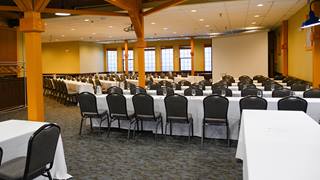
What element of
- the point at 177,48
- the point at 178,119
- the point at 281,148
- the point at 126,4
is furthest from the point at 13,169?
the point at 177,48

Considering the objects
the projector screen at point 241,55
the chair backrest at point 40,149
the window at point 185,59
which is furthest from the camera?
the window at point 185,59

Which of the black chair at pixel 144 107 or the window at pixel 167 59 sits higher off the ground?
the window at pixel 167 59

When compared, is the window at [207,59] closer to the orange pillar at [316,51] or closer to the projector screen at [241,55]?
the projector screen at [241,55]

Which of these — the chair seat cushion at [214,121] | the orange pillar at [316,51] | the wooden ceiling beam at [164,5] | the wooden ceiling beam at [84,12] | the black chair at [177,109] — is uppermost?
the wooden ceiling beam at [164,5]

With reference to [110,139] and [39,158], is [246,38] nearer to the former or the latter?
[110,139]

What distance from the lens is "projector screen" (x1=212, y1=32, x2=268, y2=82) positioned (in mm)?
15279

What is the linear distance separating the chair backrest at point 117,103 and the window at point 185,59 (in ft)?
57.9

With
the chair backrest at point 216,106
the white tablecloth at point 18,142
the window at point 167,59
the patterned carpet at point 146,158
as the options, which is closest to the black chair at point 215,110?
the chair backrest at point 216,106

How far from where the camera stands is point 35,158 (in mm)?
2961

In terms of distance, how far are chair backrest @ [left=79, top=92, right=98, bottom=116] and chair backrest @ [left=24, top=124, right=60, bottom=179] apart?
10.4ft

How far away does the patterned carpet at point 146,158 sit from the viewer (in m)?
4.26

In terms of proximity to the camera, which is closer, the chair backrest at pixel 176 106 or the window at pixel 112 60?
the chair backrest at pixel 176 106

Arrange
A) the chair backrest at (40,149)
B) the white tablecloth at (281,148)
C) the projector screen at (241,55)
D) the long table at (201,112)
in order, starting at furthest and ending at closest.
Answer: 1. the projector screen at (241,55)
2. the long table at (201,112)
3. the chair backrest at (40,149)
4. the white tablecloth at (281,148)

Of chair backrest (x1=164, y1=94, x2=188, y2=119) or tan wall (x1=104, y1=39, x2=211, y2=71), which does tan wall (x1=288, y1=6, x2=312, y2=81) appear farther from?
tan wall (x1=104, y1=39, x2=211, y2=71)
